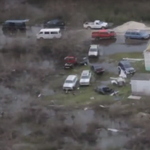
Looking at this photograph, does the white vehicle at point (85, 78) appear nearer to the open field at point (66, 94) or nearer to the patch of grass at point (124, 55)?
the open field at point (66, 94)

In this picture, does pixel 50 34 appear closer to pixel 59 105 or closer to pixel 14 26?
pixel 14 26

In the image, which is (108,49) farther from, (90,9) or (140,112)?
(140,112)

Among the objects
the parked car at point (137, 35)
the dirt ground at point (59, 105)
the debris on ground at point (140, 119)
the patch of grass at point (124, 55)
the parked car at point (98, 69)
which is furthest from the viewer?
the parked car at point (137, 35)

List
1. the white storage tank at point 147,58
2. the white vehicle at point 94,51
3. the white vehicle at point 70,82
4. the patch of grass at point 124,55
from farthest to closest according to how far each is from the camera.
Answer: the white vehicle at point 94,51 < the patch of grass at point 124,55 < the white storage tank at point 147,58 < the white vehicle at point 70,82

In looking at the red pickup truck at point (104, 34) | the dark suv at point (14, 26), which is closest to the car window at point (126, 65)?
the red pickup truck at point (104, 34)

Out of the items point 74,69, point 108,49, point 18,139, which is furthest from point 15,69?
point 18,139

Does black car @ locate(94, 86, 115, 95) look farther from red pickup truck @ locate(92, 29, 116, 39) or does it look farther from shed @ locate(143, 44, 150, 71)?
red pickup truck @ locate(92, 29, 116, 39)

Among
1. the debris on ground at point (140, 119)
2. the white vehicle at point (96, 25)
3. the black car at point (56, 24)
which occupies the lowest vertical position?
the black car at point (56, 24)
